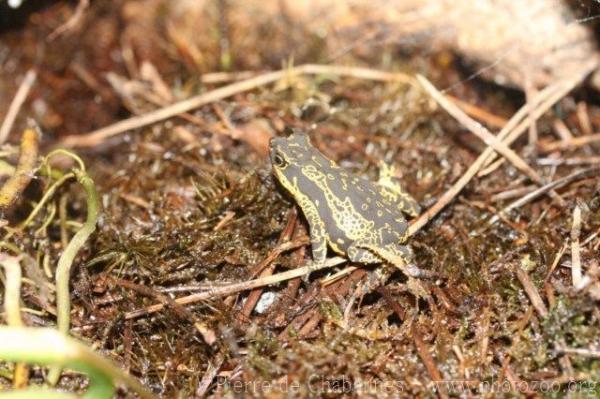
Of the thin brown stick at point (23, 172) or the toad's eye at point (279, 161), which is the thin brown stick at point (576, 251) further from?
Answer: the thin brown stick at point (23, 172)

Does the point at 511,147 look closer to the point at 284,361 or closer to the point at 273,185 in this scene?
the point at 273,185

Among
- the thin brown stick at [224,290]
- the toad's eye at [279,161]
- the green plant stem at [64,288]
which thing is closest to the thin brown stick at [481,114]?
the toad's eye at [279,161]

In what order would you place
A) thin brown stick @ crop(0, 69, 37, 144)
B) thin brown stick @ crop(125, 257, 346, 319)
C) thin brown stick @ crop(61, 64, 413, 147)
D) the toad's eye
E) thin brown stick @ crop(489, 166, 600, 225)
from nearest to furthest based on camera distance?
thin brown stick @ crop(125, 257, 346, 319)
the toad's eye
thin brown stick @ crop(489, 166, 600, 225)
thin brown stick @ crop(0, 69, 37, 144)
thin brown stick @ crop(61, 64, 413, 147)

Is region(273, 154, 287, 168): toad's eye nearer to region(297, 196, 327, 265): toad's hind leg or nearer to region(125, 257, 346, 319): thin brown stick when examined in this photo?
region(297, 196, 327, 265): toad's hind leg

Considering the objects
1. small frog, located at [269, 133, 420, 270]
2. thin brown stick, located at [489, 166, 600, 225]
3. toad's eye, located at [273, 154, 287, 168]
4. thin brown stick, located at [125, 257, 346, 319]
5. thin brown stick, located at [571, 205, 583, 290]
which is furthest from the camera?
thin brown stick, located at [489, 166, 600, 225]

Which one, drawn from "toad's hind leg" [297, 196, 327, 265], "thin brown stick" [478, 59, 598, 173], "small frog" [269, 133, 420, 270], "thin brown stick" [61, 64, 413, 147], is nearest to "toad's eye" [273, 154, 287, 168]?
"small frog" [269, 133, 420, 270]

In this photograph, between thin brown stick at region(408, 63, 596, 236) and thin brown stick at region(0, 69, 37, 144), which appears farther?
thin brown stick at region(0, 69, 37, 144)

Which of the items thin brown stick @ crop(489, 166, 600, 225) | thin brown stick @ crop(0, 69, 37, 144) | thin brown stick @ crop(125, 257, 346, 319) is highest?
thin brown stick @ crop(0, 69, 37, 144)
